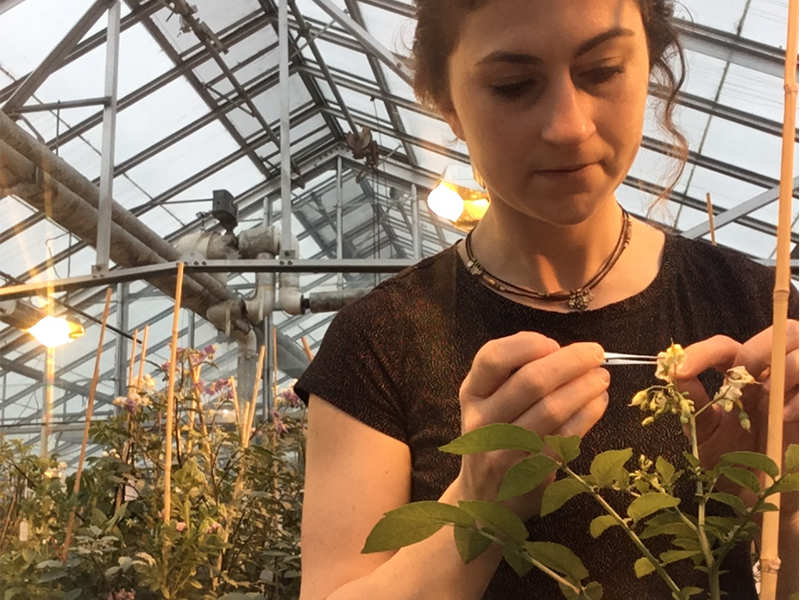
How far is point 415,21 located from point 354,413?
384mm

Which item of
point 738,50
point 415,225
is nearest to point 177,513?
point 738,50

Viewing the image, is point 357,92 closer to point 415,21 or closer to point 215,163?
point 215,163

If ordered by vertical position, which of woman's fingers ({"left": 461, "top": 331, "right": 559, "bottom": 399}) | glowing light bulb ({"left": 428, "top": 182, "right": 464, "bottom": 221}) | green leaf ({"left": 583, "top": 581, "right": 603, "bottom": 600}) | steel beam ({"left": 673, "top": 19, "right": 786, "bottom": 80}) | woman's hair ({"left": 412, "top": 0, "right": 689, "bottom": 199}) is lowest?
green leaf ({"left": 583, "top": 581, "right": 603, "bottom": 600})

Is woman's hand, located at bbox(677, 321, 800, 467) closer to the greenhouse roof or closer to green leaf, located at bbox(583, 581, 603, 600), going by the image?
green leaf, located at bbox(583, 581, 603, 600)

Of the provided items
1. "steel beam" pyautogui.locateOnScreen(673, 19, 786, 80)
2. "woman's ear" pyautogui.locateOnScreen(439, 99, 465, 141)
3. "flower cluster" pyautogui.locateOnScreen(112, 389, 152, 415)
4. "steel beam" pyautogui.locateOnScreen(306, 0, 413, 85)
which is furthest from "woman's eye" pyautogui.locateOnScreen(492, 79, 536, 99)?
"steel beam" pyautogui.locateOnScreen(673, 19, 786, 80)

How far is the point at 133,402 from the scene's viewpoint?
1.66m

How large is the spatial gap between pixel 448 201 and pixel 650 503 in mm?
1574

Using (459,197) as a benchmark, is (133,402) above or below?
below

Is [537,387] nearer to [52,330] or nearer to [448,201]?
[448,201]

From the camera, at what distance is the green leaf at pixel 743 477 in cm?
Answer: 30

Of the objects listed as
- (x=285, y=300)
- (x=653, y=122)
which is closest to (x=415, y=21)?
(x=653, y=122)

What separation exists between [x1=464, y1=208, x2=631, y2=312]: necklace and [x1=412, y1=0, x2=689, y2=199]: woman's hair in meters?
0.14

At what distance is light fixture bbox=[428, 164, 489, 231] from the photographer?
6.01 feet

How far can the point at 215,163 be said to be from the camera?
5340 millimetres
